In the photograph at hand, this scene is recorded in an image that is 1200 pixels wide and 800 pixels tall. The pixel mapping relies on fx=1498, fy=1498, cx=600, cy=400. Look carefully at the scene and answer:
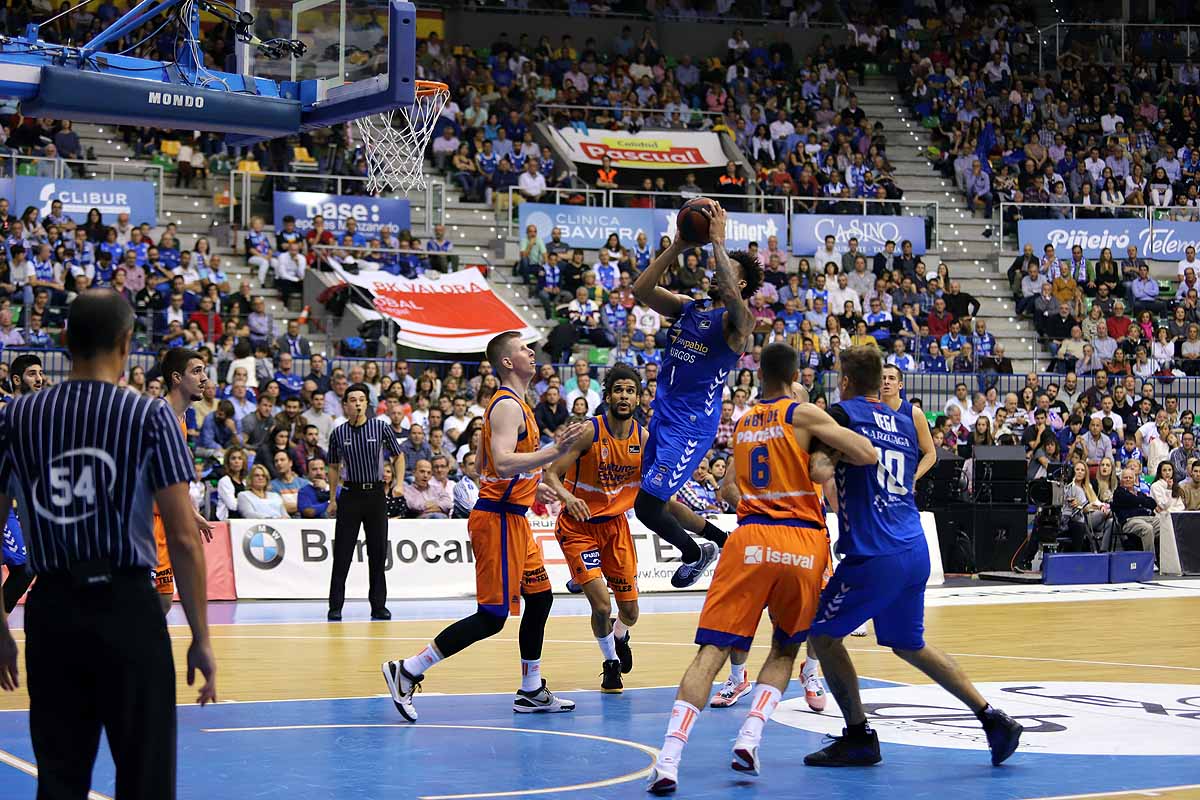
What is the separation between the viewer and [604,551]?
991cm

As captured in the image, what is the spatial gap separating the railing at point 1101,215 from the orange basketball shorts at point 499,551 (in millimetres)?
22872

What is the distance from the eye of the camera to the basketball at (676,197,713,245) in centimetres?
841

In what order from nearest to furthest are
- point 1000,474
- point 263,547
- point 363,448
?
point 363,448, point 263,547, point 1000,474

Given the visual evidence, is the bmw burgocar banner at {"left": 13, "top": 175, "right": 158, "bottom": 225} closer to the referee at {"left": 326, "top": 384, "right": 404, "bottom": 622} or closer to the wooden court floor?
the referee at {"left": 326, "top": 384, "right": 404, "bottom": 622}

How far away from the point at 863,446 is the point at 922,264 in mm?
21566

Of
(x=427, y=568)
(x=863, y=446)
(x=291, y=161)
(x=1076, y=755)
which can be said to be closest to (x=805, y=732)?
(x=1076, y=755)

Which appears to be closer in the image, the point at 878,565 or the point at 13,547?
the point at 878,565

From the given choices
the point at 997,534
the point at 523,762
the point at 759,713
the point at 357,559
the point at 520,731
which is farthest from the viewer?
the point at 997,534

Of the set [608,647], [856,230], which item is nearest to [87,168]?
[856,230]

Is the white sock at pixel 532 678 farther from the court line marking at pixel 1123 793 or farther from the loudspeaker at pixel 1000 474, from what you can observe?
the loudspeaker at pixel 1000 474

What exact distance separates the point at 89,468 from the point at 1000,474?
17008 mm

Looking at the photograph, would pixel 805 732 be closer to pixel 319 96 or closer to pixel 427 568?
pixel 319 96

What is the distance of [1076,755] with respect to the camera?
7.70 meters

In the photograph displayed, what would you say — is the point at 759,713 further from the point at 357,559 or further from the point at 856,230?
the point at 856,230
